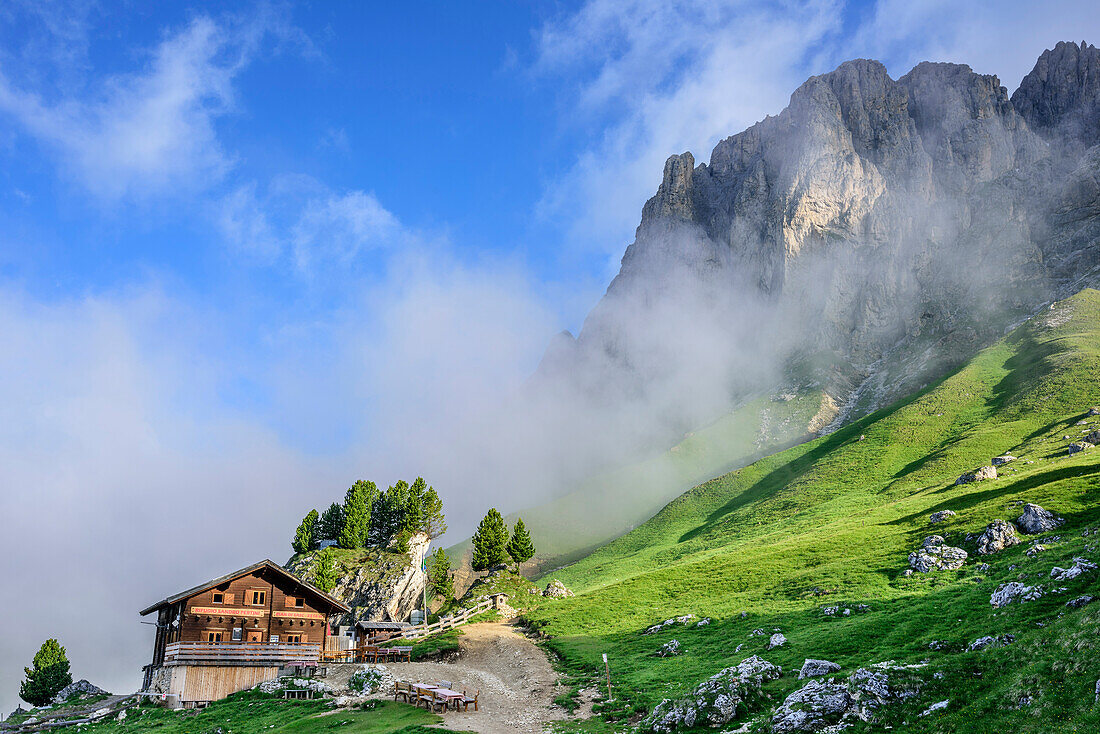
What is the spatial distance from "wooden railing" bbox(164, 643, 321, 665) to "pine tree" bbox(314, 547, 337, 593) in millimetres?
24009

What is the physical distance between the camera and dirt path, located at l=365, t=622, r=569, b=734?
108 feet

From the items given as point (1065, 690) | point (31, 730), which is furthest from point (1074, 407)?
point (31, 730)

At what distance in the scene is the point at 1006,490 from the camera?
216 feet

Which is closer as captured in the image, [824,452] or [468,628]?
[468,628]

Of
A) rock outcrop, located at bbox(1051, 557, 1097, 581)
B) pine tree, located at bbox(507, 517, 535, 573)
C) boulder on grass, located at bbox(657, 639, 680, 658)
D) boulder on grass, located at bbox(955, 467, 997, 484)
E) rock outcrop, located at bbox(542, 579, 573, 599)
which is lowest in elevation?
boulder on grass, located at bbox(657, 639, 680, 658)

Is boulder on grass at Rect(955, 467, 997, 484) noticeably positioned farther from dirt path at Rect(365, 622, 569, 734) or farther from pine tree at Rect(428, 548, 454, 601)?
pine tree at Rect(428, 548, 454, 601)

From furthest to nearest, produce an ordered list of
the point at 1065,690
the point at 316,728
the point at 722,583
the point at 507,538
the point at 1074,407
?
the point at 1074,407 < the point at 507,538 < the point at 722,583 < the point at 316,728 < the point at 1065,690

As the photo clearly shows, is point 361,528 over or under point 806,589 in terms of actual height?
over

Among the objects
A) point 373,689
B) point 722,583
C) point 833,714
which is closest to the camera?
point 833,714

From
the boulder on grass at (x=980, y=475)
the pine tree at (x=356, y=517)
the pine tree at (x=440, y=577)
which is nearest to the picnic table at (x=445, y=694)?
the pine tree at (x=440, y=577)

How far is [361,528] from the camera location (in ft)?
295

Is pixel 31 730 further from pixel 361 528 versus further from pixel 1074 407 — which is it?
pixel 1074 407

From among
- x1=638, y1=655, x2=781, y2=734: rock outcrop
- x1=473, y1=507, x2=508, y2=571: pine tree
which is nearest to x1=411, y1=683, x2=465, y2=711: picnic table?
x1=638, y1=655, x2=781, y2=734: rock outcrop

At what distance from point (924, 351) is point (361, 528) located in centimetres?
18410
